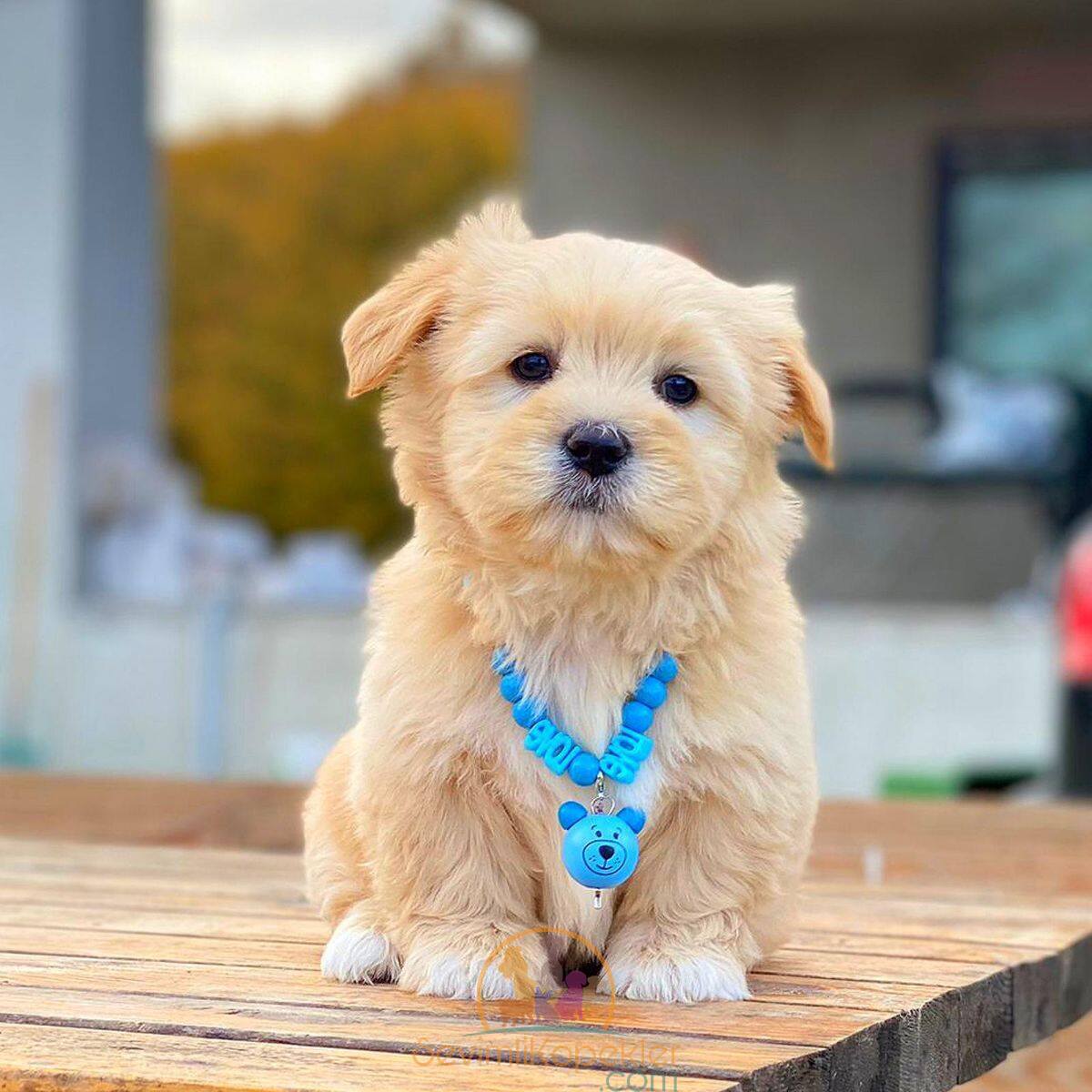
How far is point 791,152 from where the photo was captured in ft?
40.1

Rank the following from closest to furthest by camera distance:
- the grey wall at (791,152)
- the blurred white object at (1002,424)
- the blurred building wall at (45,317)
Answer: the blurred building wall at (45,317), the blurred white object at (1002,424), the grey wall at (791,152)

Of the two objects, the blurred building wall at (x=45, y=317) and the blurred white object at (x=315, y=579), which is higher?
the blurred building wall at (x=45, y=317)

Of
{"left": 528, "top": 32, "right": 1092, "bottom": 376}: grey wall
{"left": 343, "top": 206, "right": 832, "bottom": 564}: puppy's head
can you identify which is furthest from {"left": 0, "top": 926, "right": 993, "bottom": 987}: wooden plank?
{"left": 528, "top": 32, "right": 1092, "bottom": 376}: grey wall

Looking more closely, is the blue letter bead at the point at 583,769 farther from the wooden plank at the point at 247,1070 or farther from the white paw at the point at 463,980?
the wooden plank at the point at 247,1070

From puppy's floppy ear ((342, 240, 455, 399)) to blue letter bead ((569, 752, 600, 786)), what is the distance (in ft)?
1.77

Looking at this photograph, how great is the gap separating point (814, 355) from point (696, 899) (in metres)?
10.2

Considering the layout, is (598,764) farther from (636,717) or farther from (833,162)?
(833,162)

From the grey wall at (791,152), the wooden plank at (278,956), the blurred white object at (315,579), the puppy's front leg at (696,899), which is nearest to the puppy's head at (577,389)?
the puppy's front leg at (696,899)

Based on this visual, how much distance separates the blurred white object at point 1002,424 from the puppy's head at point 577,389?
23.0ft

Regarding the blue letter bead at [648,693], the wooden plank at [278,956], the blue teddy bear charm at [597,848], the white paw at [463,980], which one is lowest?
the wooden plank at [278,956]

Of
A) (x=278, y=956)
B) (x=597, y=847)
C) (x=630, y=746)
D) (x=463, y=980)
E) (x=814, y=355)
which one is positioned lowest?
(x=278, y=956)

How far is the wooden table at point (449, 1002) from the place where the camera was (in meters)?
2.01

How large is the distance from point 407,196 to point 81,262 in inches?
515

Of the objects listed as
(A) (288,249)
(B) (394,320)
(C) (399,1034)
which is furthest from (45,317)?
(A) (288,249)
